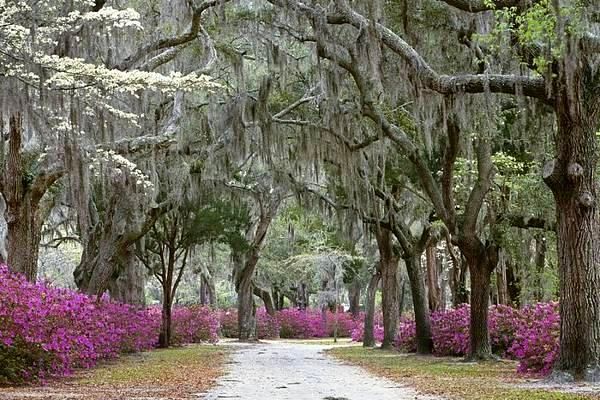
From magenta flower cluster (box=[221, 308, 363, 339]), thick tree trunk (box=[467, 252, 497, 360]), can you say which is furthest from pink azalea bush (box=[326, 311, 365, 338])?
thick tree trunk (box=[467, 252, 497, 360])

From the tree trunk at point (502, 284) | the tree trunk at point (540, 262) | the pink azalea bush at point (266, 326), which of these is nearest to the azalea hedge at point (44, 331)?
the tree trunk at point (540, 262)

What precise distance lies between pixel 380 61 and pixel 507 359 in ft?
23.3

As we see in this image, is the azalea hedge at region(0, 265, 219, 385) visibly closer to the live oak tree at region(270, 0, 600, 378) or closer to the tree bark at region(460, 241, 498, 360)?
the live oak tree at region(270, 0, 600, 378)

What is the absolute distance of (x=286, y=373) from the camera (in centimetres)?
1187

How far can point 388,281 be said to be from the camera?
2039 cm

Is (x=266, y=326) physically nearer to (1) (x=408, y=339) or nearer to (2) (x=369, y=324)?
(2) (x=369, y=324)

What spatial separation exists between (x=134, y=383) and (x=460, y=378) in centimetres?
456

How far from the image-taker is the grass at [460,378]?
800 cm

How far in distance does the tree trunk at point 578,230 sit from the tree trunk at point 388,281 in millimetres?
10602

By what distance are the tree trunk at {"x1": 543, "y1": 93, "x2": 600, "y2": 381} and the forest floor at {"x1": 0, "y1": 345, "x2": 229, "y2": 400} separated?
4.61 meters

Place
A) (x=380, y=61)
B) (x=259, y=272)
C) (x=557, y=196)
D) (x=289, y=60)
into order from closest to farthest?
(x=557, y=196) < (x=380, y=61) < (x=289, y=60) < (x=259, y=272)

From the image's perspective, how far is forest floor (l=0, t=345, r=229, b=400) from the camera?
808cm

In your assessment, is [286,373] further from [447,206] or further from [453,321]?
[453,321]

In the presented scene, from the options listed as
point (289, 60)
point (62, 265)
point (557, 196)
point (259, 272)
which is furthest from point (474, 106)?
point (62, 265)
